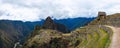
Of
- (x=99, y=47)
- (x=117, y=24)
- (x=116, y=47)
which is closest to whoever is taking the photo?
(x=116, y=47)

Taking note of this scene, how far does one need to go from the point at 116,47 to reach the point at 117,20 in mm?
87584

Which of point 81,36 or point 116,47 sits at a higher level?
point 116,47

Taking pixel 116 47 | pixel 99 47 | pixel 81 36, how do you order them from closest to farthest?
pixel 116 47 → pixel 99 47 → pixel 81 36

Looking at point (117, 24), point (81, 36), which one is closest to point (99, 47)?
point (117, 24)

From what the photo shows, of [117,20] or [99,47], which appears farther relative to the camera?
[117,20]

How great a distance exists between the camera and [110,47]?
6606 centimetres

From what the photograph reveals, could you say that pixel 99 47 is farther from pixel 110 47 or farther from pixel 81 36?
pixel 81 36

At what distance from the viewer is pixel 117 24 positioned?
477 feet

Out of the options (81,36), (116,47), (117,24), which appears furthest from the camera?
(81,36)

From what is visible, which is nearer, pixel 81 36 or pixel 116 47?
pixel 116 47

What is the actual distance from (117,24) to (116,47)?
82.9 meters

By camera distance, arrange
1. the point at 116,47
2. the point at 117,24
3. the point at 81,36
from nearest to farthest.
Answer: the point at 116,47 → the point at 117,24 → the point at 81,36

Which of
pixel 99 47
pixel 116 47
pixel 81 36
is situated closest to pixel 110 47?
pixel 116 47

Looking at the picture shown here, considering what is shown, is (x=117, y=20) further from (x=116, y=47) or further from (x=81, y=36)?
(x=116, y=47)
